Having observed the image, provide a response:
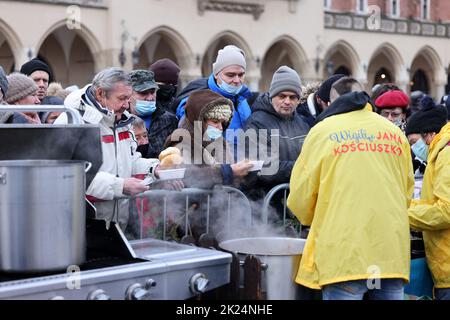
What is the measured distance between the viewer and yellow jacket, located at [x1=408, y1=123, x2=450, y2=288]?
3717 mm

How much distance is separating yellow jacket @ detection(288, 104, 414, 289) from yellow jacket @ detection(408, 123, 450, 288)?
0.52 m

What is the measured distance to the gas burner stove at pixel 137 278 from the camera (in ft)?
8.48

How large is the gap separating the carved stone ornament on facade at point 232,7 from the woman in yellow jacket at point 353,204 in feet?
67.6

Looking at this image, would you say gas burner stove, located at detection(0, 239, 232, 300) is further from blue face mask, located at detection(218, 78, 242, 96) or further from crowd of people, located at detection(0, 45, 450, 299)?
blue face mask, located at detection(218, 78, 242, 96)

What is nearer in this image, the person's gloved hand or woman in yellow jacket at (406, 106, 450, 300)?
woman in yellow jacket at (406, 106, 450, 300)

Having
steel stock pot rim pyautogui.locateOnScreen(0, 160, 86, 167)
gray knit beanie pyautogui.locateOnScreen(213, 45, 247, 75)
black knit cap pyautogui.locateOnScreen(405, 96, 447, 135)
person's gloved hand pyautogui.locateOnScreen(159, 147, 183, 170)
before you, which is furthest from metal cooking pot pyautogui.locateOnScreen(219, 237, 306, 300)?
black knit cap pyautogui.locateOnScreen(405, 96, 447, 135)

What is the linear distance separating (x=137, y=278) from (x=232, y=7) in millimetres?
22300

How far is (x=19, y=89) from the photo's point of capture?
194 inches

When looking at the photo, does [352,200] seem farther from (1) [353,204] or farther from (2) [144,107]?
(2) [144,107]

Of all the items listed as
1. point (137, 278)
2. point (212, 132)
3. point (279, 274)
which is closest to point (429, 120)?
point (212, 132)

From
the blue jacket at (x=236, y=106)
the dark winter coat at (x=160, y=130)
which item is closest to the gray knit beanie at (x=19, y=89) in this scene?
the dark winter coat at (x=160, y=130)

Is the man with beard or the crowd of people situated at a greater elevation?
the man with beard

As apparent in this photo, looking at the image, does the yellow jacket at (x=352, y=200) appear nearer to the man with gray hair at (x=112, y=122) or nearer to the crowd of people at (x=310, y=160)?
the crowd of people at (x=310, y=160)
